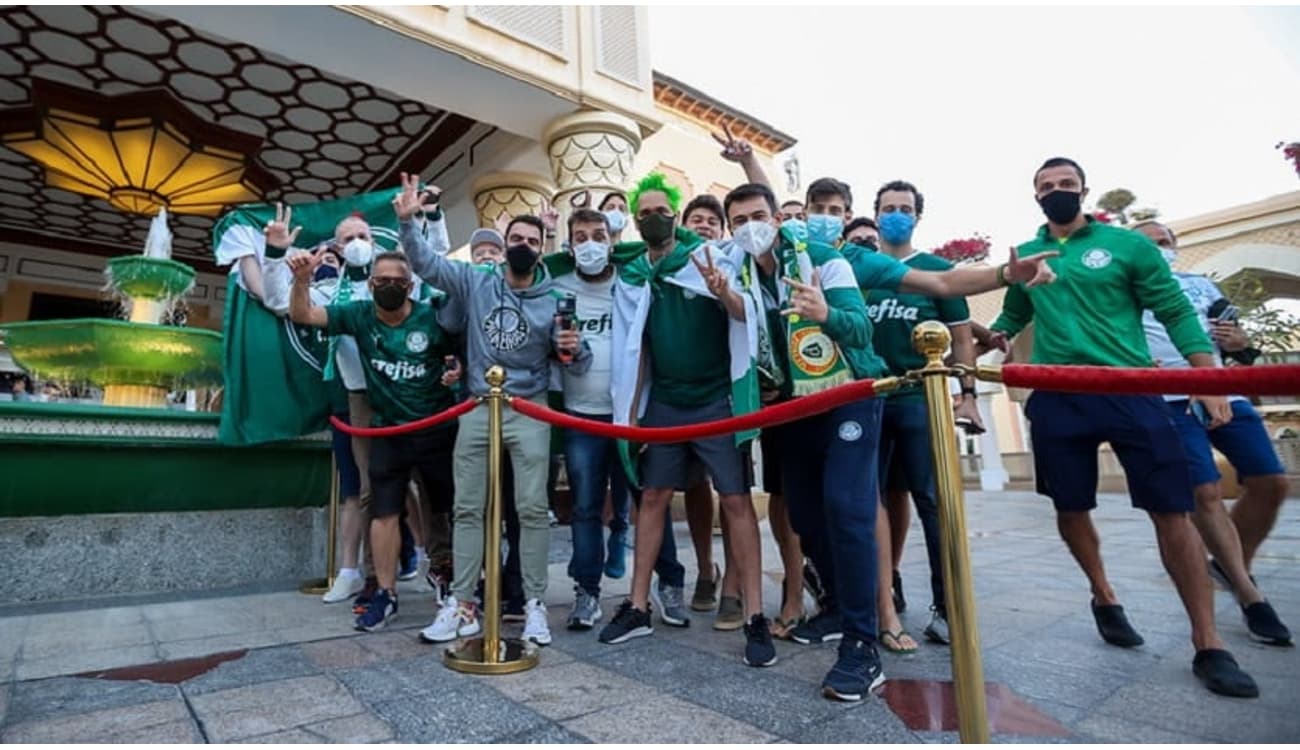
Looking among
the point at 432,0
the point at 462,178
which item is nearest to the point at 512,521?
the point at 432,0

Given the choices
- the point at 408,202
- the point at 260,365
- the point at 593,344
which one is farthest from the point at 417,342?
the point at 260,365

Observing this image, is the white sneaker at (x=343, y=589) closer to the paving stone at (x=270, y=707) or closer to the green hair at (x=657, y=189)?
the paving stone at (x=270, y=707)

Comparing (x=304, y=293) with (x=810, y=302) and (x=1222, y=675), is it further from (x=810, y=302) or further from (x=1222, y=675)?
(x=1222, y=675)

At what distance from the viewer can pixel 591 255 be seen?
2891 mm

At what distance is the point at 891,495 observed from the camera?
2.91 metres

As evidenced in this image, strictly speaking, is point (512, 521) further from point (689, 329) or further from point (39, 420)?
point (39, 420)

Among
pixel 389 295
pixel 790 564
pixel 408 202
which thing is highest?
pixel 408 202

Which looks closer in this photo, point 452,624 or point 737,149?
point 452,624

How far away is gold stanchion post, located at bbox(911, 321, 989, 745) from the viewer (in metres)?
1.30

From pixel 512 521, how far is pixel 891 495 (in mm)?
1676

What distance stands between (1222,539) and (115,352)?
5488 millimetres

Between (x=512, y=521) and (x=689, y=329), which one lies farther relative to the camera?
(x=512, y=521)

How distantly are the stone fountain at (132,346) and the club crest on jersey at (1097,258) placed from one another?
4.57 meters

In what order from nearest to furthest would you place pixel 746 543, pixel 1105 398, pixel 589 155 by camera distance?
pixel 1105 398 < pixel 746 543 < pixel 589 155
